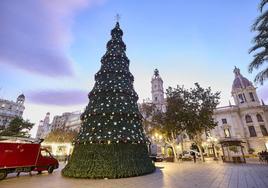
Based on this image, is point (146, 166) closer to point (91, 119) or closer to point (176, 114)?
point (91, 119)

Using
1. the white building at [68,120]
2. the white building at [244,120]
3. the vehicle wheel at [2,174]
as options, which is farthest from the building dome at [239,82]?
the white building at [68,120]

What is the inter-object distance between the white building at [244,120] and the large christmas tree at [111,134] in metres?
30.0

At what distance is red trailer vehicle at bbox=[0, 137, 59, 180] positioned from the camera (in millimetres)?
9750

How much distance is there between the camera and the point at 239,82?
44688mm

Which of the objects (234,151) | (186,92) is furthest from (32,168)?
(234,151)

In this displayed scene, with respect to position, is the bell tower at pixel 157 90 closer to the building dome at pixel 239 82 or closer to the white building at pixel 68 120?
the building dome at pixel 239 82

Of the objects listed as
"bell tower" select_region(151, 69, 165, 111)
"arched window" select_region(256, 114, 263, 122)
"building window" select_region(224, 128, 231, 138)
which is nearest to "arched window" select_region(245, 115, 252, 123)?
"arched window" select_region(256, 114, 263, 122)

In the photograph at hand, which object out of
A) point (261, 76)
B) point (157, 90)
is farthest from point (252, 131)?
point (261, 76)

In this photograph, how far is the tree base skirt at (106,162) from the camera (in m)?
8.38

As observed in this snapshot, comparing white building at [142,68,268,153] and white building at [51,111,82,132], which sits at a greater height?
white building at [51,111,82,132]

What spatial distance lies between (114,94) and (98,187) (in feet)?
19.9

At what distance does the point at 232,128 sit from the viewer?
40.0 meters

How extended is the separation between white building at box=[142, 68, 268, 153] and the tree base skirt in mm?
30660

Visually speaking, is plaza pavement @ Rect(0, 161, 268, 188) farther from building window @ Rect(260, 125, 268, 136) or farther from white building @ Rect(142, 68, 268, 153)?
building window @ Rect(260, 125, 268, 136)
